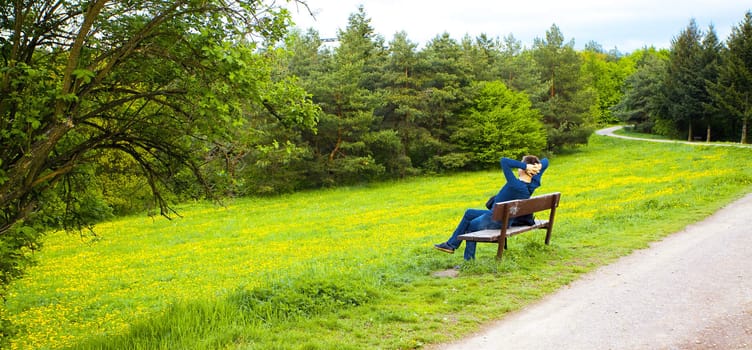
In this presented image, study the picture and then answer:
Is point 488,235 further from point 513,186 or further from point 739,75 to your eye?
point 739,75

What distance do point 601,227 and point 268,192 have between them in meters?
27.3

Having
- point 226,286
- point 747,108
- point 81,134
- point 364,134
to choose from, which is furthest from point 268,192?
point 747,108

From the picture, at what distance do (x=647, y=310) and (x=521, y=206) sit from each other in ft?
9.89

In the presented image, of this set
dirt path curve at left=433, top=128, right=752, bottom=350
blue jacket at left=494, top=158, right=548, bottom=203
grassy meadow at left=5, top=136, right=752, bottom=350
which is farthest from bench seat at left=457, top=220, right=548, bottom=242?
dirt path curve at left=433, top=128, right=752, bottom=350

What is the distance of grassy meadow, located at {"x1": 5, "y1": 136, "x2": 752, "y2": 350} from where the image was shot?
6004 mm

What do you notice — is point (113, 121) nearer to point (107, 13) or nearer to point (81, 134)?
point (81, 134)

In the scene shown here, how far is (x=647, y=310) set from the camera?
241 inches

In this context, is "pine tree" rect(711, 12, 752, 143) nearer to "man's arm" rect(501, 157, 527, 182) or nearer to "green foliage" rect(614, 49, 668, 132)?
→ "green foliage" rect(614, 49, 668, 132)

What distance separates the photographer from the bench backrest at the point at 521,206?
8.39 m

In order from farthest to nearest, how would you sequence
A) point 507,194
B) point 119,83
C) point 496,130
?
point 496,130 → point 507,194 → point 119,83

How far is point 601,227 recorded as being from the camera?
1218cm

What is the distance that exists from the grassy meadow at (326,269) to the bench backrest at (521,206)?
72cm

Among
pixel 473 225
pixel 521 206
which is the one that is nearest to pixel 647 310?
pixel 521 206

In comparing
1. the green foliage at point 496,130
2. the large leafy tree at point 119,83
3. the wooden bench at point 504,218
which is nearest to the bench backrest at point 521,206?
the wooden bench at point 504,218
